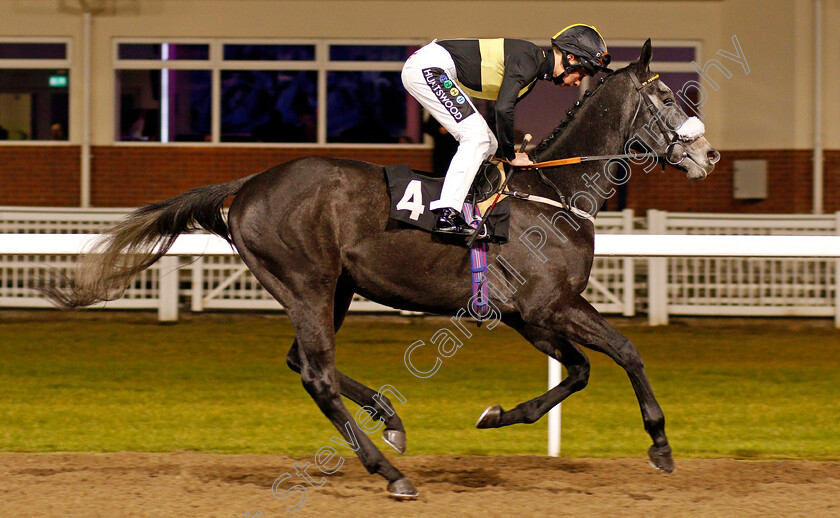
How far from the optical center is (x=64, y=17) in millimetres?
12375

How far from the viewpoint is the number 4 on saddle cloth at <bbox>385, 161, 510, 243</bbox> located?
4.09 meters

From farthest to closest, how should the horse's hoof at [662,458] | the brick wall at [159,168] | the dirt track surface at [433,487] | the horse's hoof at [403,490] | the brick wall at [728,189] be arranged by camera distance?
the brick wall at [159,168] → the brick wall at [728,189] → the horse's hoof at [662,458] → the horse's hoof at [403,490] → the dirt track surface at [433,487]

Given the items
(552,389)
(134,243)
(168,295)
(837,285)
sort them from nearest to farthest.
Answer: (552,389)
(134,243)
(837,285)
(168,295)

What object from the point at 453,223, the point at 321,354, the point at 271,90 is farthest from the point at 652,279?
the point at 321,354

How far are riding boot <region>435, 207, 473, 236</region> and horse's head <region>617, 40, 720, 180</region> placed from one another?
79 centimetres

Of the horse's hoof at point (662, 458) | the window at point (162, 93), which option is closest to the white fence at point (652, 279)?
the window at point (162, 93)

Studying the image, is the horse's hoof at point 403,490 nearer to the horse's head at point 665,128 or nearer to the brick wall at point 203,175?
the horse's head at point 665,128

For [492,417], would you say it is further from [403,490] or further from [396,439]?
[403,490]

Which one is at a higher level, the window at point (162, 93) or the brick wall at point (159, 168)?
the window at point (162, 93)

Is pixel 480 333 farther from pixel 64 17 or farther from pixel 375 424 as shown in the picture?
pixel 64 17

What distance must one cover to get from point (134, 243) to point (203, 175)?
27.1ft

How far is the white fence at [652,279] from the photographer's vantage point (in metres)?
9.68

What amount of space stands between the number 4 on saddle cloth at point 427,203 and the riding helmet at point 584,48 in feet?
2.03

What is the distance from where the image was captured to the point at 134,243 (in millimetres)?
4445
